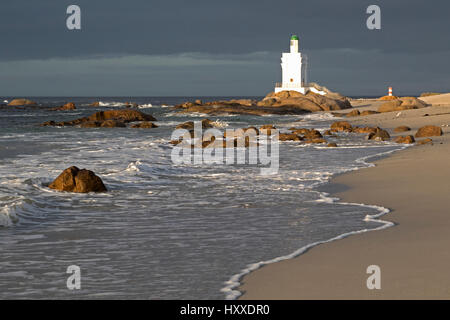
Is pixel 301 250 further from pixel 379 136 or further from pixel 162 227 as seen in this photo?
pixel 379 136

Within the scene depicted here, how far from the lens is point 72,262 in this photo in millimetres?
5055

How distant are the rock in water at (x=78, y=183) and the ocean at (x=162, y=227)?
18 cm

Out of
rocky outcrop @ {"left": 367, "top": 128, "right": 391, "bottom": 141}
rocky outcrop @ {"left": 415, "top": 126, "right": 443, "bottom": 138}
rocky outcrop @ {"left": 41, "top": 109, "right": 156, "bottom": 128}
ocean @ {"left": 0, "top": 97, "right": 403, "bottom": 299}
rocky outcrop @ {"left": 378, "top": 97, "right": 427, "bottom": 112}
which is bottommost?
ocean @ {"left": 0, "top": 97, "right": 403, "bottom": 299}

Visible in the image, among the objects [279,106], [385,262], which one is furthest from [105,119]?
[385,262]

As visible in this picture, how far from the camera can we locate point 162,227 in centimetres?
655

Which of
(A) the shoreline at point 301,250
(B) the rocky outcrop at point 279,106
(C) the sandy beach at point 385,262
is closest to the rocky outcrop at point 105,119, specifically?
(B) the rocky outcrop at point 279,106

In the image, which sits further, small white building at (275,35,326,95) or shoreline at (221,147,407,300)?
small white building at (275,35,326,95)

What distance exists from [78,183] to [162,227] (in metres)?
2.87

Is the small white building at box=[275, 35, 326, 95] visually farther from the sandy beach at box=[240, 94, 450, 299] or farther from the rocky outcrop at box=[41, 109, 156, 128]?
the sandy beach at box=[240, 94, 450, 299]

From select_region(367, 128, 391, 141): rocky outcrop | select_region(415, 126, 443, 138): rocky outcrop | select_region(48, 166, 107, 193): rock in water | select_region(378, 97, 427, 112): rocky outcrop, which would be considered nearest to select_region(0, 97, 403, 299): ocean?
select_region(48, 166, 107, 193): rock in water

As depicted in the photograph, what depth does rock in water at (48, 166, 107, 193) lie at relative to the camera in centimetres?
897

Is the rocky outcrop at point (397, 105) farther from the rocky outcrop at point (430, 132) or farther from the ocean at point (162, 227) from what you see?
the ocean at point (162, 227)

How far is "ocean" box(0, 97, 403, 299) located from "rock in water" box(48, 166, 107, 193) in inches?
7.2
